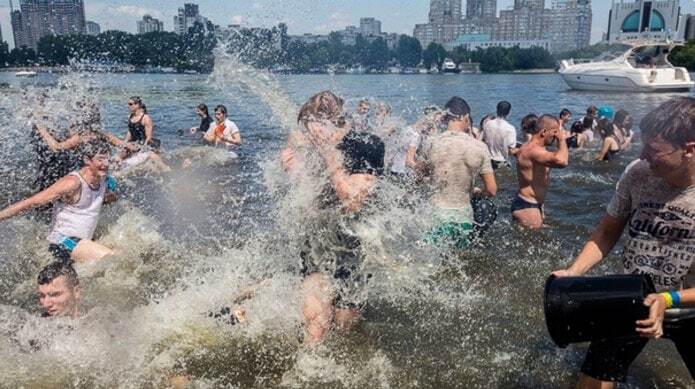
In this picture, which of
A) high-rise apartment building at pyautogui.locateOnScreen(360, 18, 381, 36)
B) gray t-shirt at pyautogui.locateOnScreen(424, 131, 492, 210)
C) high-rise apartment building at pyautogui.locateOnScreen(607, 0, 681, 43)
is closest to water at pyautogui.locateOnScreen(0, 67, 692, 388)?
gray t-shirt at pyautogui.locateOnScreen(424, 131, 492, 210)

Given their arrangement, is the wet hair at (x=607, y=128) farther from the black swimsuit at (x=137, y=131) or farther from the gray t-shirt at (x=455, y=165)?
the black swimsuit at (x=137, y=131)

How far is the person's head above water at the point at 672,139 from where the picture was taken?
2.62 meters

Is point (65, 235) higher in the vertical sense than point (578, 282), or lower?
lower

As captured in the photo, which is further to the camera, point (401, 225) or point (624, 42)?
point (624, 42)

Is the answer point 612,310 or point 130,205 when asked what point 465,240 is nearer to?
point 612,310

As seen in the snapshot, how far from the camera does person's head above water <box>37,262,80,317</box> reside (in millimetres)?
4043

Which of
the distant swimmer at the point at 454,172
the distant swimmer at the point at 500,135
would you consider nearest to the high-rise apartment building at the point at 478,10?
the distant swimmer at the point at 500,135

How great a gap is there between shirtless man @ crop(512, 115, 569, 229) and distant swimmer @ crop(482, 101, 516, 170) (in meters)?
3.49

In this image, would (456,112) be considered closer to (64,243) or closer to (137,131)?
(64,243)

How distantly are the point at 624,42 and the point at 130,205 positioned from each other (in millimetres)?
39420

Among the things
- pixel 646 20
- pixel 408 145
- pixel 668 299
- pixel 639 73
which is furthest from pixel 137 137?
pixel 646 20

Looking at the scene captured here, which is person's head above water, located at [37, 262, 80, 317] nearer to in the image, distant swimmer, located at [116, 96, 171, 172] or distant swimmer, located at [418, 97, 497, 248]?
distant swimmer, located at [418, 97, 497, 248]

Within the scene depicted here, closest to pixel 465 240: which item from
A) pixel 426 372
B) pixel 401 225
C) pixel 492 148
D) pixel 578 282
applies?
pixel 401 225

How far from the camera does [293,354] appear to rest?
429 centimetres
